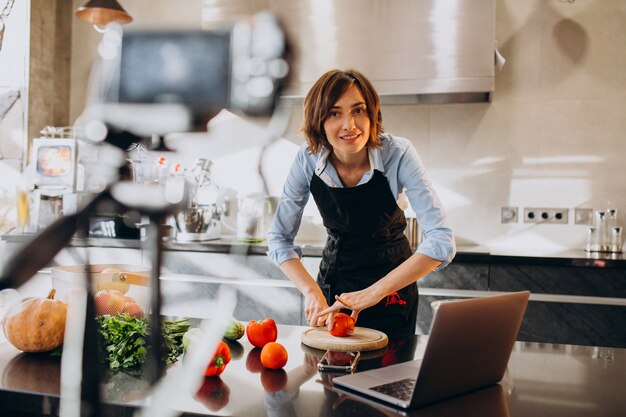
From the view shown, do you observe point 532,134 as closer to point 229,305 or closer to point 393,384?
point 393,384

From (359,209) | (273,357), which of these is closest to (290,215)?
(359,209)

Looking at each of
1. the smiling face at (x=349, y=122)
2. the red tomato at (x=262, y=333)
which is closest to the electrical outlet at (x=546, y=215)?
the smiling face at (x=349, y=122)

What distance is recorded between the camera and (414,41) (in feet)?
7.93

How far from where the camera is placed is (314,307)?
121 centimetres

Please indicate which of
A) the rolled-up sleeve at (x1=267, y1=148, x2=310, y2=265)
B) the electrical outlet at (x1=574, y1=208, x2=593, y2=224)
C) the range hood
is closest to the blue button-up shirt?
the rolled-up sleeve at (x1=267, y1=148, x2=310, y2=265)

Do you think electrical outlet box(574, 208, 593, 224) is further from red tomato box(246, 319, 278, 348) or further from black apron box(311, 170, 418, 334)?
red tomato box(246, 319, 278, 348)

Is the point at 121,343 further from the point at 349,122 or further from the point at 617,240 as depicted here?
the point at 617,240

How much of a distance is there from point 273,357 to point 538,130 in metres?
2.27

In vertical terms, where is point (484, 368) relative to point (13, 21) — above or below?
below

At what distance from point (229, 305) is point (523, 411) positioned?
0.67 m

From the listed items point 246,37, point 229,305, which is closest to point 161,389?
point 229,305

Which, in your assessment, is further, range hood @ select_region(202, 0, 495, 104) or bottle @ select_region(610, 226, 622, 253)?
bottle @ select_region(610, 226, 622, 253)

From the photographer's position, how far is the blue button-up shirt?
1427 millimetres

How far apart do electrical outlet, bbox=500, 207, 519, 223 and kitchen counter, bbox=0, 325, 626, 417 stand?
1754 mm
